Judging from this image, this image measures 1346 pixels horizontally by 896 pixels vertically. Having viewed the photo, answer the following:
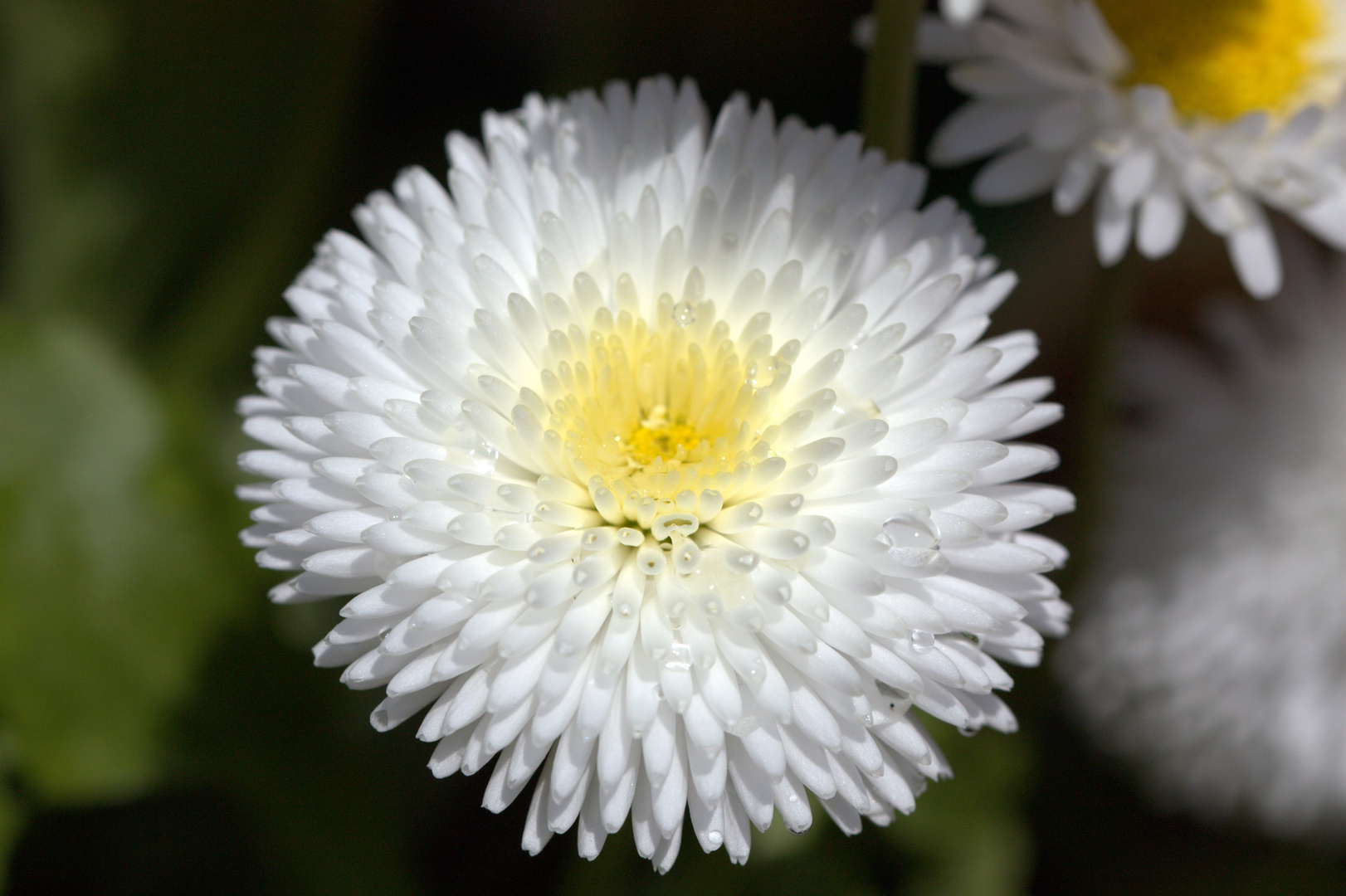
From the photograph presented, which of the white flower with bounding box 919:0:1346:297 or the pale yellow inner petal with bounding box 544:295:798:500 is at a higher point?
the white flower with bounding box 919:0:1346:297

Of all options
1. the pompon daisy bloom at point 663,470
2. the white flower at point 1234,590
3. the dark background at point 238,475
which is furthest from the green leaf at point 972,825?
the pompon daisy bloom at point 663,470

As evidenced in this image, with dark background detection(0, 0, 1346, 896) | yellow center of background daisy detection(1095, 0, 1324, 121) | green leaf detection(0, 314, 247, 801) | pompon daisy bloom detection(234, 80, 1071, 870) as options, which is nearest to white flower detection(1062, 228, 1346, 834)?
dark background detection(0, 0, 1346, 896)

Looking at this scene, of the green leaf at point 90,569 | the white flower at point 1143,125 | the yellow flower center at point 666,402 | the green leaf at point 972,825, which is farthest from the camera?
the green leaf at point 972,825

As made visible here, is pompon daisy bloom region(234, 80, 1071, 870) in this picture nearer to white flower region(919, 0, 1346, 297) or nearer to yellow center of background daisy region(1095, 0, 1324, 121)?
white flower region(919, 0, 1346, 297)

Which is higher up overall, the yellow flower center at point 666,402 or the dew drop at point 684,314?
the dew drop at point 684,314

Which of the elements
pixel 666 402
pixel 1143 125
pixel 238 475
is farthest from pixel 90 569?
pixel 1143 125

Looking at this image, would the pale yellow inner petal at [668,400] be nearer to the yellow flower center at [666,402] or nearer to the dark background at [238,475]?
the yellow flower center at [666,402]

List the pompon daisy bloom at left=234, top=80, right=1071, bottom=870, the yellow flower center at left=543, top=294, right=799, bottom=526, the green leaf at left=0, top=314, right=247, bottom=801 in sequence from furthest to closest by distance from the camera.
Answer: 1. the green leaf at left=0, top=314, right=247, bottom=801
2. the yellow flower center at left=543, top=294, right=799, bottom=526
3. the pompon daisy bloom at left=234, top=80, right=1071, bottom=870
